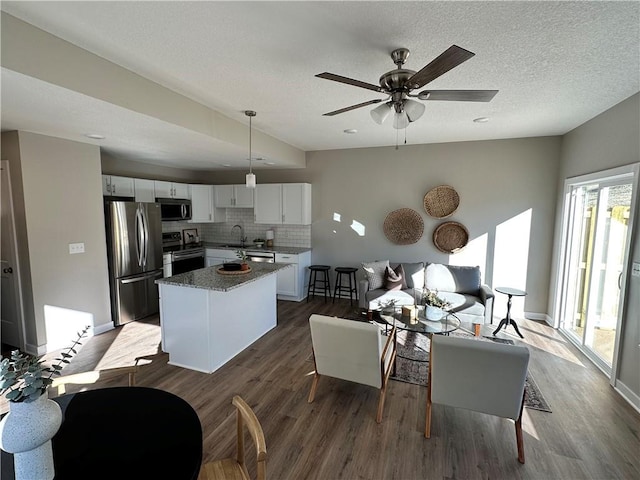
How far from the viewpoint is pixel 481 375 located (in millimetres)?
2094

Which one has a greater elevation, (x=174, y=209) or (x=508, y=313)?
(x=174, y=209)

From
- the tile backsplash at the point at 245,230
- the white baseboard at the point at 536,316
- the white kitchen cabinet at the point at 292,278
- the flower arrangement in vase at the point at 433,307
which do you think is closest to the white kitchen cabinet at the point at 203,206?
the tile backsplash at the point at 245,230

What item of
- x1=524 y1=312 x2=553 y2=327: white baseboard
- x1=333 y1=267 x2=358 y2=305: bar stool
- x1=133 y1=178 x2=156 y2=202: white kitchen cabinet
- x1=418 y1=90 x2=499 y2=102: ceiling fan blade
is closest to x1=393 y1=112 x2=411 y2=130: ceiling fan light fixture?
x1=418 y1=90 x2=499 y2=102: ceiling fan blade

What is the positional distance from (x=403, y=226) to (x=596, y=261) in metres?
2.53

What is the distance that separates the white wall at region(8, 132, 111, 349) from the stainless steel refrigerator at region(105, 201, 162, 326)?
0.15 m

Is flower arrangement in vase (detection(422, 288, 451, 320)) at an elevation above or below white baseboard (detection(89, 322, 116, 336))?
above

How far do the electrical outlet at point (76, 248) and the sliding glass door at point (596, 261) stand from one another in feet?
19.5

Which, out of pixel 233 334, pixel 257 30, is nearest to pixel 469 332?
pixel 233 334

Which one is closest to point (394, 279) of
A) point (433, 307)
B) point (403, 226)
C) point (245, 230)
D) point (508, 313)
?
point (403, 226)

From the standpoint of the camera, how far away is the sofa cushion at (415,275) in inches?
192

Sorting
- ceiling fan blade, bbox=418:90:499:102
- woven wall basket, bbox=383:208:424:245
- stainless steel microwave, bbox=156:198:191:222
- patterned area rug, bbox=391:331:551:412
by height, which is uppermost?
ceiling fan blade, bbox=418:90:499:102

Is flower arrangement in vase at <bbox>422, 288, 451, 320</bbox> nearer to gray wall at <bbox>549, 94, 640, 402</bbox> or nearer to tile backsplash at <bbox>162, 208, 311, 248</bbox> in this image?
gray wall at <bbox>549, 94, 640, 402</bbox>

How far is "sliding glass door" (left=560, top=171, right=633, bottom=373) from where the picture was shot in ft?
10.5

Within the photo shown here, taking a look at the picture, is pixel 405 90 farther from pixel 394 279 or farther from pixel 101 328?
pixel 101 328
